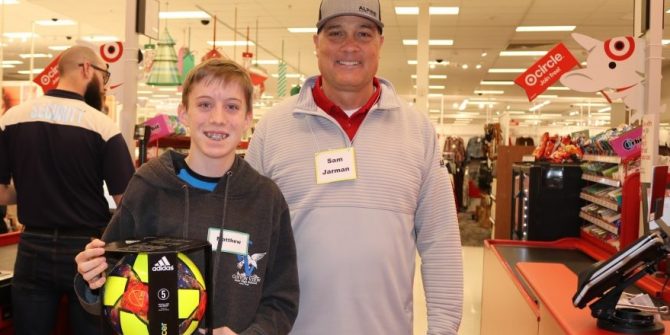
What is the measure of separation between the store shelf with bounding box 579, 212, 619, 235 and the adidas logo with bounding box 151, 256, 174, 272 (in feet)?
9.72

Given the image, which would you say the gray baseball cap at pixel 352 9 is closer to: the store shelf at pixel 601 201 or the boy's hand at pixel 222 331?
the boy's hand at pixel 222 331

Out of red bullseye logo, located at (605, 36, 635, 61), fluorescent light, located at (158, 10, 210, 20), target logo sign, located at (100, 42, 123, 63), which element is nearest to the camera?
red bullseye logo, located at (605, 36, 635, 61)

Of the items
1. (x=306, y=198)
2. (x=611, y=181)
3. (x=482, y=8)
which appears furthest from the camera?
(x=482, y=8)

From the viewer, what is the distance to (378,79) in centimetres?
197

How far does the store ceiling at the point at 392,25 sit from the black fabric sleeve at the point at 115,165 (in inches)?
280

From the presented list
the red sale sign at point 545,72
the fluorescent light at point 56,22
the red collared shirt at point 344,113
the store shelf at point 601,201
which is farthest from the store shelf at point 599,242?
the fluorescent light at point 56,22

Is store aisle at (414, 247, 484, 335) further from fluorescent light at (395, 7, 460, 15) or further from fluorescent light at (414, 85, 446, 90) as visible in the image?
fluorescent light at (414, 85, 446, 90)

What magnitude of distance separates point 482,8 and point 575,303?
8.43 metres

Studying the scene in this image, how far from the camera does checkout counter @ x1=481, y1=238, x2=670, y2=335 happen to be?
2221 mm

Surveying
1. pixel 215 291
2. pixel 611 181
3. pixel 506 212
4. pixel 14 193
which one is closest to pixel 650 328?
pixel 215 291

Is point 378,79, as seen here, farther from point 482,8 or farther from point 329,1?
point 482,8

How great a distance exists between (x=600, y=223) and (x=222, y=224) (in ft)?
9.73

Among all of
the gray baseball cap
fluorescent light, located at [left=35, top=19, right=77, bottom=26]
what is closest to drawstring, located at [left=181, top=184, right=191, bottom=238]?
the gray baseball cap

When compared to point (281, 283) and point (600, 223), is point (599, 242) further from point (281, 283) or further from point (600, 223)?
point (281, 283)
